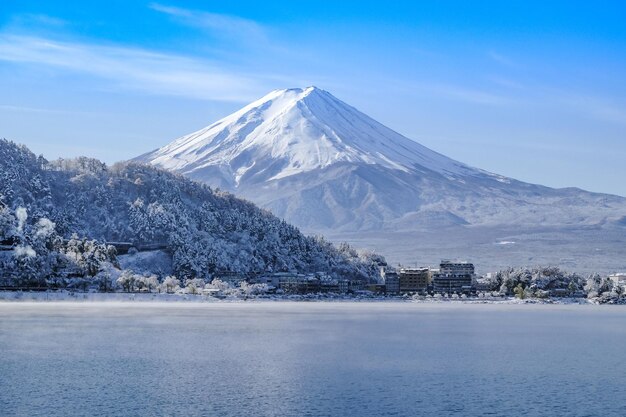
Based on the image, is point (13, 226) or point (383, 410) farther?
point (13, 226)

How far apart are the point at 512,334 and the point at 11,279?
8456 cm

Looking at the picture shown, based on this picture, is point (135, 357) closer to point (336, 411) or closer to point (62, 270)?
point (336, 411)

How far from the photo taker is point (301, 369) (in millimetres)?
65688

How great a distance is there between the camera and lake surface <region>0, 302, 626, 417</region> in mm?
51562

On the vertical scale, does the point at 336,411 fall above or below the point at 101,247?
below

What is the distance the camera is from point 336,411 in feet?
164

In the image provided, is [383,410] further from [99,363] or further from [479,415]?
[99,363]

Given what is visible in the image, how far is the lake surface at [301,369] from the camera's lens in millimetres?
51562

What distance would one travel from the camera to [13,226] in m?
162

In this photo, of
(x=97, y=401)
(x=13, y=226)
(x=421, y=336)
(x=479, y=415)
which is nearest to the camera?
(x=479, y=415)

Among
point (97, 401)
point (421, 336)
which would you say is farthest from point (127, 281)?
point (97, 401)

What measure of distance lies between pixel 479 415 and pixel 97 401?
1981 centimetres

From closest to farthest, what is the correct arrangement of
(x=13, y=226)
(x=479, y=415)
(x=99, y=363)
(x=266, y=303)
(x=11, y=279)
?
(x=479, y=415) < (x=99, y=363) < (x=11, y=279) < (x=13, y=226) < (x=266, y=303)

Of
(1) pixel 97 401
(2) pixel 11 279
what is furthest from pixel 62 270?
(1) pixel 97 401
